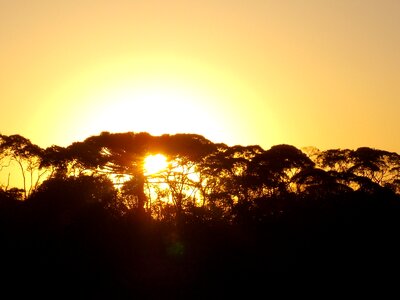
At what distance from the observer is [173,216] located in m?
45.9

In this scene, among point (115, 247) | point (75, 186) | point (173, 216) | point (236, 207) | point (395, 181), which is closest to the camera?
point (115, 247)

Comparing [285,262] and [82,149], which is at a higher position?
[82,149]

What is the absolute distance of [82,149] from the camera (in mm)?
59844

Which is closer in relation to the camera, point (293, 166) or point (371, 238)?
point (371, 238)

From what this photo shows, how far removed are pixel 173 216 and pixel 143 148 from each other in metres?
16.5

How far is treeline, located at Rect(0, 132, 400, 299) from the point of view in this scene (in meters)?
31.2

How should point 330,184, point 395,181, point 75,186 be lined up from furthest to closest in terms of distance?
1. point 395,181
2. point 330,184
3. point 75,186

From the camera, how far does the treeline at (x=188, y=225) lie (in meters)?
31.2

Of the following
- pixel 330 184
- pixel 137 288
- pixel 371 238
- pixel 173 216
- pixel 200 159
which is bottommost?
pixel 137 288

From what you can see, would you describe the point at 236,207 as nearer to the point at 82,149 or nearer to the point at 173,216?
the point at 173,216

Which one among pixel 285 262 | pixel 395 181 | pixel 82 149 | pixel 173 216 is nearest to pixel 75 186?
pixel 173 216

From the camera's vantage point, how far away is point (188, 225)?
131 feet

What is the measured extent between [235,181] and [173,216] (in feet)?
47.9

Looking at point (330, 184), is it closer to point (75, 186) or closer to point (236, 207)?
point (236, 207)
